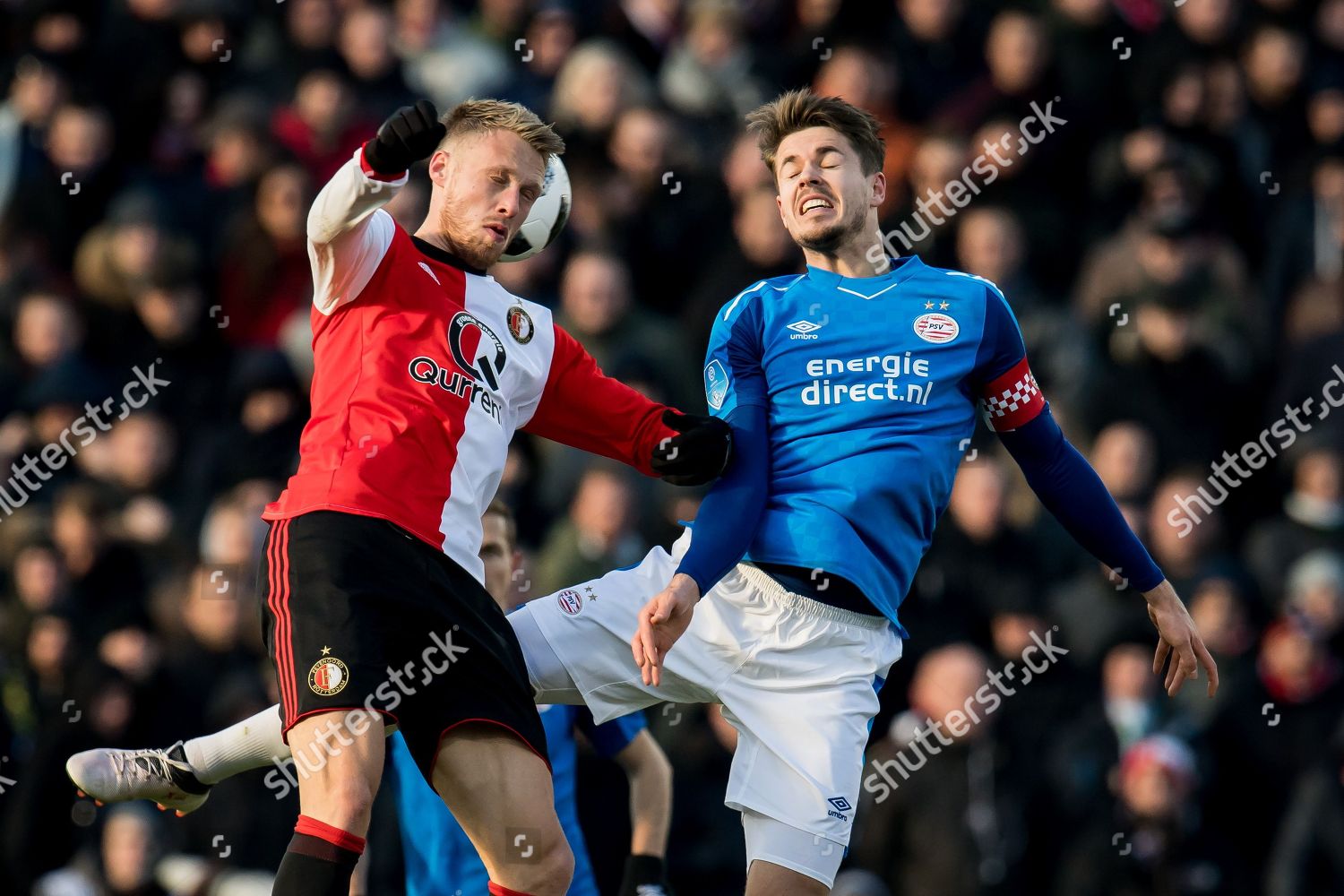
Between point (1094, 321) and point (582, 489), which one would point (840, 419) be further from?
point (1094, 321)

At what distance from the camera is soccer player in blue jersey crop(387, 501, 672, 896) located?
5863 millimetres

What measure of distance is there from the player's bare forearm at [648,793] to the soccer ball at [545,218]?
1.66 m

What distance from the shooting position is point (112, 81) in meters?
10.2

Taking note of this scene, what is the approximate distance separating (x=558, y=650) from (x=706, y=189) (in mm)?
4592

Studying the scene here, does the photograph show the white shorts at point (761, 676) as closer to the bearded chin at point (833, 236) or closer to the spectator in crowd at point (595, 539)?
the bearded chin at point (833, 236)

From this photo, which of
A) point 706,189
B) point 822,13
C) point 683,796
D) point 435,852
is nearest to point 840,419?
point 435,852

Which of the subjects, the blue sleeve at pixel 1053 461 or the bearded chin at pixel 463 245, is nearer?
the bearded chin at pixel 463 245

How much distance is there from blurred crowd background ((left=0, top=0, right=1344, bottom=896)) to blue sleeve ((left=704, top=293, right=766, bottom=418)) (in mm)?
2060

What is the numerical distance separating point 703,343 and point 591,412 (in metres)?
3.85

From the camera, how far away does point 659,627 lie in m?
4.82

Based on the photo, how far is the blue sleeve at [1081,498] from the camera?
546 centimetres

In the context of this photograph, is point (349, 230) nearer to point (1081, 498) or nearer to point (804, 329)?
point (804, 329)

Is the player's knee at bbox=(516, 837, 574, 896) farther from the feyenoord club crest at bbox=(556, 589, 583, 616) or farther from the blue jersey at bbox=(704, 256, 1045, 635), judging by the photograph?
the blue jersey at bbox=(704, 256, 1045, 635)

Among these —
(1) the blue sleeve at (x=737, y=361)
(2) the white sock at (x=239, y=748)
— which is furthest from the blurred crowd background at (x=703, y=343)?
(1) the blue sleeve at (x=737, y=361)
